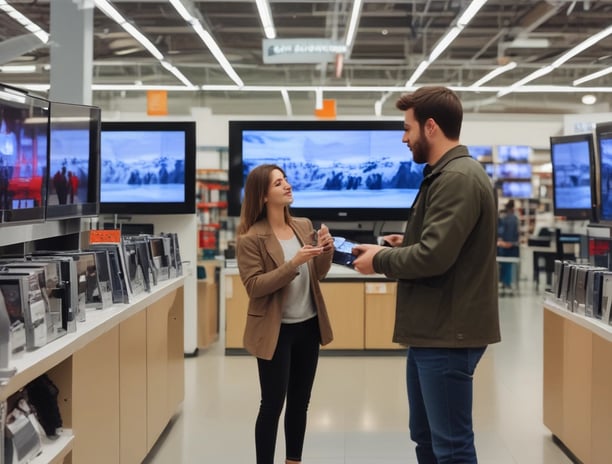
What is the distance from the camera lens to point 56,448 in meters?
2.13

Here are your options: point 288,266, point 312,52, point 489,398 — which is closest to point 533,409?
point 489,398

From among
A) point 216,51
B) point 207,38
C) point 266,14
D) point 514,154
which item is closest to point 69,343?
point 266,14

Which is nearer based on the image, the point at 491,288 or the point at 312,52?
the point at 491,288

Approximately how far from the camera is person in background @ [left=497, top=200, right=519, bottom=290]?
1187cm

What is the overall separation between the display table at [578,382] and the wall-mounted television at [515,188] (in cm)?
1096

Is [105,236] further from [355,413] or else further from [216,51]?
[216,51]

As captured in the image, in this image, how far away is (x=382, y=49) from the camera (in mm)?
14234

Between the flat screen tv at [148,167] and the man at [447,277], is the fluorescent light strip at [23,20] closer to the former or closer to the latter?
the flat screen tv at [148,167]

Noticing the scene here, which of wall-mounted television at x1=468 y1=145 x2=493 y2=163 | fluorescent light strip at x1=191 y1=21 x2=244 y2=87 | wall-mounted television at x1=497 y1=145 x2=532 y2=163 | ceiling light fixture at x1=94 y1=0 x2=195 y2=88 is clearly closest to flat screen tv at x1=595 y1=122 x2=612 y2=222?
ceiling light fixture at x1=94 y1=0 x2=195 y2=88

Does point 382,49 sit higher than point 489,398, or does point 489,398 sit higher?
point 382,49

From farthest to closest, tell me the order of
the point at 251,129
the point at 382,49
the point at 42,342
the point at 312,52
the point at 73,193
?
the point at 382,49 < the point at 312,52 < the point at 251,129 < the point at 73,193 < the point at 42,342

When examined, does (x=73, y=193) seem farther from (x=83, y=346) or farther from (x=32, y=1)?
(x=32, y=1)

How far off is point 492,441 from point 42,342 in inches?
117

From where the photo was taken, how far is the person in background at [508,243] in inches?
467
